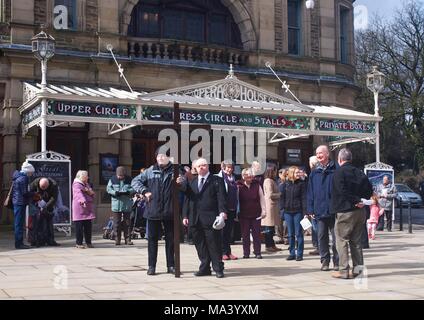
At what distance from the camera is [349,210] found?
9.14 meters

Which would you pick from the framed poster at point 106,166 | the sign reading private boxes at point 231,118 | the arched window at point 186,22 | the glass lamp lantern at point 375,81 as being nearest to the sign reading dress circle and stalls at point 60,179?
the sign reading private boxes at point 231,118

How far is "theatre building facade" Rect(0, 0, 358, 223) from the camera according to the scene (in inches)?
722

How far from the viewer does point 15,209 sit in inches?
532

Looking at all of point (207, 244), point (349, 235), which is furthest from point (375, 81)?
point (207, 244)

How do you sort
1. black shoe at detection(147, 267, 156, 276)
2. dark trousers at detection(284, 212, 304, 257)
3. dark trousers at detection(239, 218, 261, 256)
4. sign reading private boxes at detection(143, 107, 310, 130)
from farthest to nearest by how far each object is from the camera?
sign reading private boxes at detection(143, 107, 310, 130)
dark trousers at detection(239, 218, 261, 256)
dark trousers at detection(284, 212, 304, 257)
black shoe at detection(147, 267, 156, 276)

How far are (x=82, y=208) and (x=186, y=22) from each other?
433 inches

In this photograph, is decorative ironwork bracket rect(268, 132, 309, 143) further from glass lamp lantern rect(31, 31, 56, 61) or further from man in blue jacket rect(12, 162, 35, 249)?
man in blue jacket rect(12, 162, 35, 249)

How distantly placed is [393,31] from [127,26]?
25718 mm

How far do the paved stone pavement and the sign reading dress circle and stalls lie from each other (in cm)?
213

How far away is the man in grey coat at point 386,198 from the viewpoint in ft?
60.4

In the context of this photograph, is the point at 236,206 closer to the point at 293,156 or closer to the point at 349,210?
the point at 349,210

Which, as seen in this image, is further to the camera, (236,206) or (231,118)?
(231,118)

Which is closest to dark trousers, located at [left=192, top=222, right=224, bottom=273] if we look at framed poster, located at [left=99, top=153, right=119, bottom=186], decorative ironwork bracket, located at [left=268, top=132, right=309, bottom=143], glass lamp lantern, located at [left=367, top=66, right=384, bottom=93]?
framed poster, located at [left=99, top=153, right=119, bottom=186]
